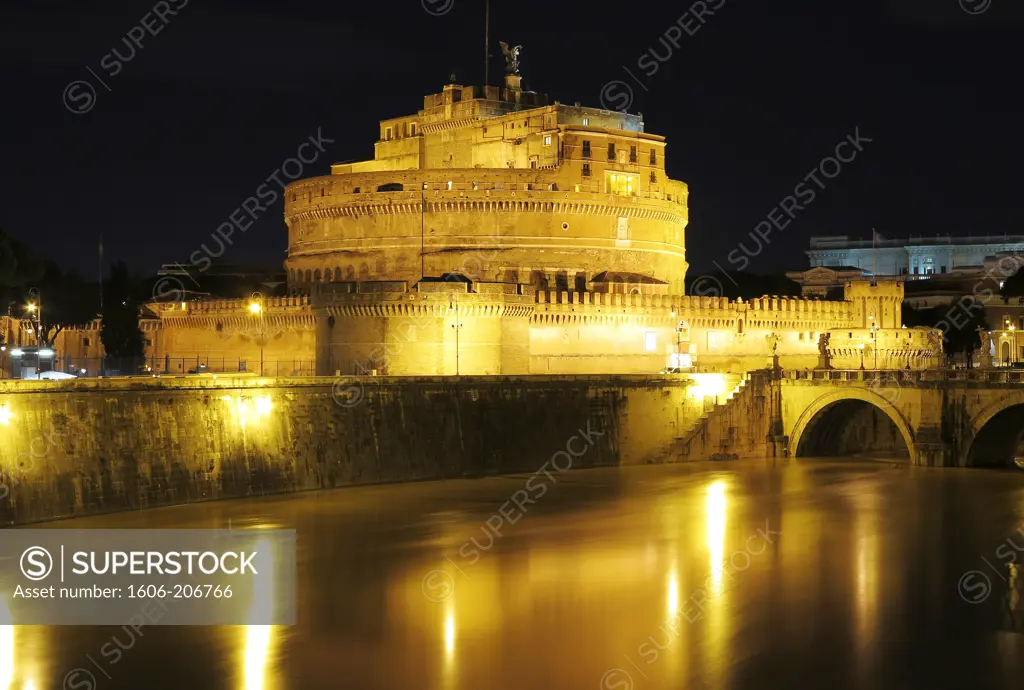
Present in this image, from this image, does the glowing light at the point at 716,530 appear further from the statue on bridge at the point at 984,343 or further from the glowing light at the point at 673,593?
the statue on bridge at the point at 984,343

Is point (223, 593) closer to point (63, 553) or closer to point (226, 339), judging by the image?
point (63, 553)

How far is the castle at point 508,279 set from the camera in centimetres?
5566

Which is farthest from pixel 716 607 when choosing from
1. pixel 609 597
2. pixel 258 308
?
pixel 258 308

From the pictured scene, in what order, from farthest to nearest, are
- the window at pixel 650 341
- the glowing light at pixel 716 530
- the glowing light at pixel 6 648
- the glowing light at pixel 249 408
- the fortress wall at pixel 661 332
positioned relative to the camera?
Result: the window at pixel 650 341 → the fortress wall at pixel 661 332 → the glowing light at pixel 249 408 → the glowing light at pixel 716 530 → the glowing light at pixel 6 648

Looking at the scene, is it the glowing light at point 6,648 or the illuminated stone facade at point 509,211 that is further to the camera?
the illuminated stone facade at point 509,211

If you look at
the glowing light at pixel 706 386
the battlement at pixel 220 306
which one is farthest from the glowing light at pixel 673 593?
the battlement at pixel 220 306

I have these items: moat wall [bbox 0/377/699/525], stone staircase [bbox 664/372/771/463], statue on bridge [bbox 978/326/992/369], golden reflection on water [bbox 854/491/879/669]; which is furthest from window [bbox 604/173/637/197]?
golden reflection on water [bbox 854/491/879/669]

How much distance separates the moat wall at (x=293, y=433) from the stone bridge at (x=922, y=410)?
12.8ft

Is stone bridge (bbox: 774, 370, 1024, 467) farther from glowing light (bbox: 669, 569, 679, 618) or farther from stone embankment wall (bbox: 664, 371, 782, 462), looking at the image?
glowing light (bbox: 669, 569, 679, 618)

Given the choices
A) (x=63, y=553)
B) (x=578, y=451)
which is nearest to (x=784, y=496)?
(x=578, y=451)

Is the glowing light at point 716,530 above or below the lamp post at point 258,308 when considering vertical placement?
below

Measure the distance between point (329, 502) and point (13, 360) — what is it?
1132cm

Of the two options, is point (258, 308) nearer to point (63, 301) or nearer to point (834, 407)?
point (63, 301)

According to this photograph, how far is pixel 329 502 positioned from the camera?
4016 cm
